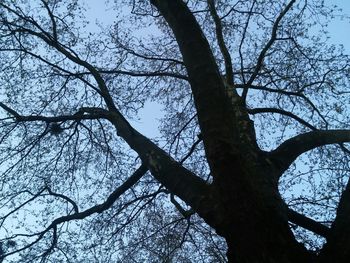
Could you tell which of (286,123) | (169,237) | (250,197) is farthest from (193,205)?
(286,123)

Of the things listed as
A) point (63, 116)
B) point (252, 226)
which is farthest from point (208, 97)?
point (63, 116)

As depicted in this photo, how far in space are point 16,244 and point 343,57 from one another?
5.89 m

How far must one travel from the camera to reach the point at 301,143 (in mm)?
4152

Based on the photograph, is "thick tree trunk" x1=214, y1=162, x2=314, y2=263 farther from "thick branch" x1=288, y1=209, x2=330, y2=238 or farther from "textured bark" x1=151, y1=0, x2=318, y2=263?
"thick branch" x1=288, y1=209, x2=330, y2=238

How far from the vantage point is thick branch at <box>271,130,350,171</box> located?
3.96 metres

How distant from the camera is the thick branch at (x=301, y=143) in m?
3.96

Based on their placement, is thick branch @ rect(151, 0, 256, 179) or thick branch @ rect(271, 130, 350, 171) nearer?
thick branch @ rect(151, 0, 256, 179)

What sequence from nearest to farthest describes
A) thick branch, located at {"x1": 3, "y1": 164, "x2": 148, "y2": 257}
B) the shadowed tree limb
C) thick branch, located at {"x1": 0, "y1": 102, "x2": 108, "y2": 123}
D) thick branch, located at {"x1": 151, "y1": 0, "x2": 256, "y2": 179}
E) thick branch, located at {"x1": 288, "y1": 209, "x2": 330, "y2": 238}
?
1. thick branch, located at {"x1": 151, "y1": 0, "x2": 256, "y2": 179}
2. thick branch, located at {"x1": 288, "y1": 209, "x2": 330, "y2": 238}
3. the shadowed tree limb
4. thick branch, located at {"x1": 3, "y1": 164, "x2": 148, "y2": 257}
5. thick branch, located at {"x1": 0, "y1": 102, "x2": 108, "y2": 123}

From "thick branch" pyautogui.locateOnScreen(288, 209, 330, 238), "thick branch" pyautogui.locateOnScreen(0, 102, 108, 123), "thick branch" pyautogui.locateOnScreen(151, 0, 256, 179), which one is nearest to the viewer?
"thick branch" pyautogui.locateOnScreen(151, 0, 256, 179)

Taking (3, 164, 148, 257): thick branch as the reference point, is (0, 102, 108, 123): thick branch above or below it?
above

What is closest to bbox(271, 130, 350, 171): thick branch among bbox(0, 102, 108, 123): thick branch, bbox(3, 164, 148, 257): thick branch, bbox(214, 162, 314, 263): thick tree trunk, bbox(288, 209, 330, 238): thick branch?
bbox(288, 209, 330, 238): thick branch

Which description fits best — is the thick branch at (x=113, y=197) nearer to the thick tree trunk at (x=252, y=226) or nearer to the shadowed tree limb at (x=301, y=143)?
the shadowed tree limb at (x=301, y=143)

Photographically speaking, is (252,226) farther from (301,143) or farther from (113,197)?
(113,197)

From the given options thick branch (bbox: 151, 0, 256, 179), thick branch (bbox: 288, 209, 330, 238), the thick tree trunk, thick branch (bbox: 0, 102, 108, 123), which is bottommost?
the thick tree trunk
